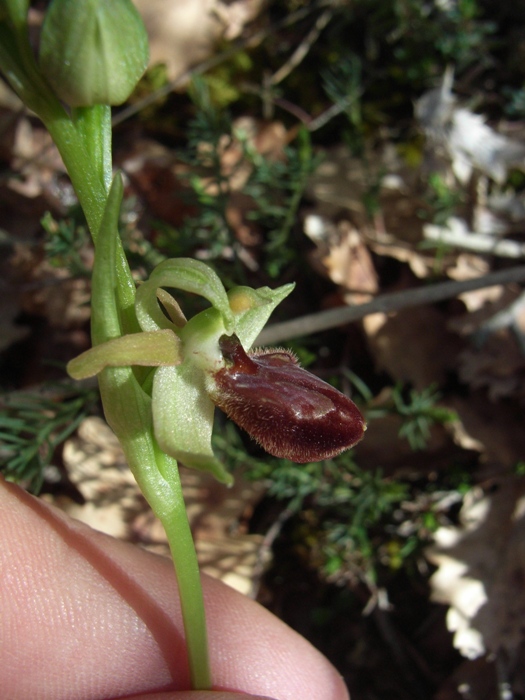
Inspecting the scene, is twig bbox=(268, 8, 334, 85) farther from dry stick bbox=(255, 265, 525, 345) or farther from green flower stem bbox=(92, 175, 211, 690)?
green flower stem bbox=(92, 175, 211, 690)

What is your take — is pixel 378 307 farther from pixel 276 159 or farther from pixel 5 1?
pixel 5 1

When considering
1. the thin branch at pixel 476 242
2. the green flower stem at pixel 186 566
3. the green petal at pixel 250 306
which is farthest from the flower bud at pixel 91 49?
the thin branch at pixel 476 242

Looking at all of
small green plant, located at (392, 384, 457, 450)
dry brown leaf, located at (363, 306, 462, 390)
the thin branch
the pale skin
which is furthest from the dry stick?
the pale skin

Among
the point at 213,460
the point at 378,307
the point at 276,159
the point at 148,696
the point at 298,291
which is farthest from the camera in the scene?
the point at 276,159

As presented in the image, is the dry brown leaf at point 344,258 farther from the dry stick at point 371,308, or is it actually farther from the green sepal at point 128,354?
the green sepal at point 128,354

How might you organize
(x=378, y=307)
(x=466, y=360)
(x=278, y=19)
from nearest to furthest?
(x=378, y=307)
(x=466, y=360)
(x=278, y=19)

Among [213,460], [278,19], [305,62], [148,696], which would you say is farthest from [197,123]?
[148,696]

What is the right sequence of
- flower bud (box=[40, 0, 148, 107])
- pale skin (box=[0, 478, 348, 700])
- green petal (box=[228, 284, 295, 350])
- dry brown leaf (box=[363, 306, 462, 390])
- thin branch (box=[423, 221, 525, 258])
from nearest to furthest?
flower bud (box=[40, 0, 148, 107]), green petal (box=[228, 284, 295, 350]), pale skin (box=[0, 478, 348, 700]), dry brown leaf (box=[363, 306, 462, 390]), thin branch (box=[423, 221, 525, 258])

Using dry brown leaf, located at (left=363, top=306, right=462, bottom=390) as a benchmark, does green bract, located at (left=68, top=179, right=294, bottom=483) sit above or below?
below
